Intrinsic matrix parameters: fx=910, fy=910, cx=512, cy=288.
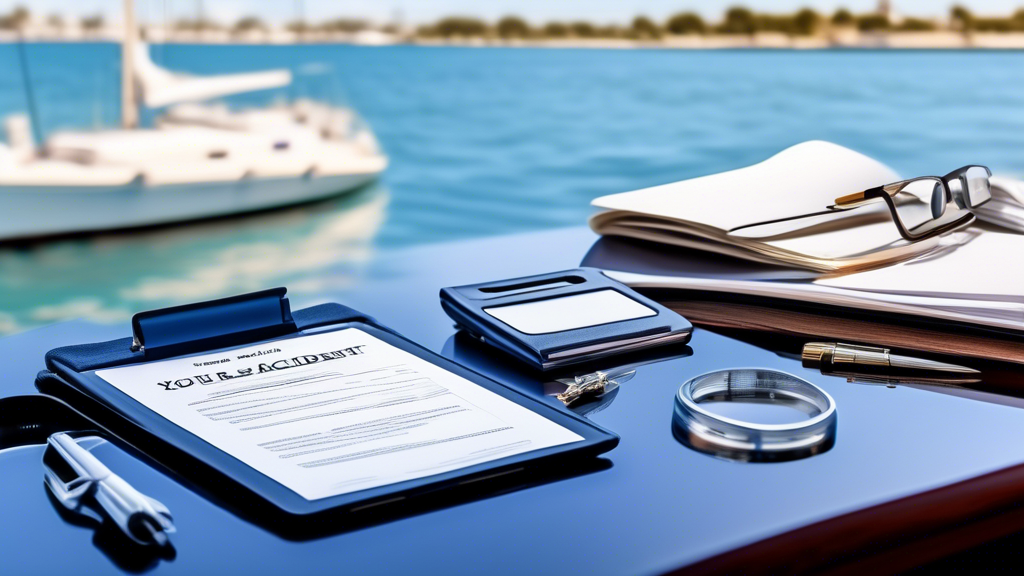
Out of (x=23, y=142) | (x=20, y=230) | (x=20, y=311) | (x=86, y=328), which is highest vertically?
(x=86, y=328)

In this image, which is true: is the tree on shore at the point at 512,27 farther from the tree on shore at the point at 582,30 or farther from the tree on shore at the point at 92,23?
the tree on shore at the point at 92,23

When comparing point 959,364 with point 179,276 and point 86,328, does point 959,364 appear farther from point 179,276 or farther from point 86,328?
point 179,276

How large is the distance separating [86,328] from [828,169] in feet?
1.75

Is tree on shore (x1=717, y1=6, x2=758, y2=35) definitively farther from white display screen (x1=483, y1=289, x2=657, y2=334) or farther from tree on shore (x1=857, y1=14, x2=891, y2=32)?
white display screen (x1=483, y1=289, x2=657, y2=334)

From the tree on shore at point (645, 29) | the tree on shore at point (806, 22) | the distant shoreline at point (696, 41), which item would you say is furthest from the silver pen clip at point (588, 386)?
the tree on shore at point (645, 29)

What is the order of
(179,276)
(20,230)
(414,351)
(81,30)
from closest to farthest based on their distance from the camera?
(414,351) < (20,230) < (179,276) < (81,30)

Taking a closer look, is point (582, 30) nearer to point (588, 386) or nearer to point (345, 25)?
point (345, 25)

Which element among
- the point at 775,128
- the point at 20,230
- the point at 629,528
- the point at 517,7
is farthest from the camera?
the point at 517,7

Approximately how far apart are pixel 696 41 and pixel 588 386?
12.4 meters

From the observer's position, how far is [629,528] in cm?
31

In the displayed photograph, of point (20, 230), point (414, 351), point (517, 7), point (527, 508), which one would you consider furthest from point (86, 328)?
point (517, 7)

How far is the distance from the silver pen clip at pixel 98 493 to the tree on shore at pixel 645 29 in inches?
487

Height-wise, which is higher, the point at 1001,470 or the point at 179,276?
the point at 1001,470

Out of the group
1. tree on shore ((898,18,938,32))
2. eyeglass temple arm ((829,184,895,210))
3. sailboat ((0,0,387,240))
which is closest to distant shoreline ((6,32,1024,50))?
tree on shore ((898,18,938,32))
